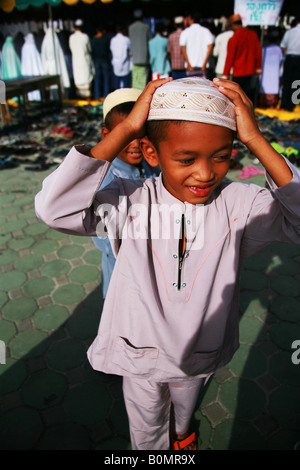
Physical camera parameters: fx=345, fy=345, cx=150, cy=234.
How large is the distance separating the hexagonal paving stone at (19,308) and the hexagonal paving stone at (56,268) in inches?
16.8

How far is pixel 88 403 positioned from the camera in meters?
2.25

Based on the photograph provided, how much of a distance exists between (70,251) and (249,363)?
2.26 metres

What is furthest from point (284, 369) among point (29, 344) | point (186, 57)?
point (186, 57)

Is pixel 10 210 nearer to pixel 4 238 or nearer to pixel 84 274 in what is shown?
pixel 4 238

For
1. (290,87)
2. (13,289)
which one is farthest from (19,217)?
(290,87)

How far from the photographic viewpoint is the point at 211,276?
138cm

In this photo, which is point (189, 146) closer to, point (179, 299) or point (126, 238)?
point (126, 238)

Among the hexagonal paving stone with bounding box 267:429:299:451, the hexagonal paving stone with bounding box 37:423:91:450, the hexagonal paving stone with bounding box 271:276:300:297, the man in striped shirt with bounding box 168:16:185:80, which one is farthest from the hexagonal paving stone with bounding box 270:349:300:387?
the man in striped shirt with bounding box 168:16:185:80

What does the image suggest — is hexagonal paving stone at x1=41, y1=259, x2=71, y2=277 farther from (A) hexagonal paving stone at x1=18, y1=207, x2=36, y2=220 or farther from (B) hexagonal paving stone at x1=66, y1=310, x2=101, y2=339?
(A) hexagonal paving stone at x1=18, y1=207, x2=36, y2=220

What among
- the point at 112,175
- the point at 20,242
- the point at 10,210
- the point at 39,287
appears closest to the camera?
the point at 112,175

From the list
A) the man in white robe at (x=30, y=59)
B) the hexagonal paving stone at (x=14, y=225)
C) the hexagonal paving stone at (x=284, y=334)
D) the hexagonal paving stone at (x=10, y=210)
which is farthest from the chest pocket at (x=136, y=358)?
the man in white robe at (x=30, y=59)

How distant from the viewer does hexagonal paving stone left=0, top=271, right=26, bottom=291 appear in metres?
3.34

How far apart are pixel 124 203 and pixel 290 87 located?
354 inches

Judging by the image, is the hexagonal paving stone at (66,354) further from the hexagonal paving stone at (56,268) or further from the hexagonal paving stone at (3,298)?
the hexagonal paving stone at (56,268)
